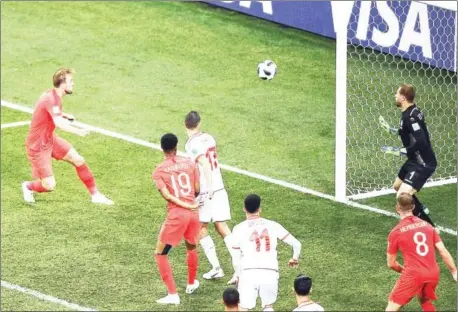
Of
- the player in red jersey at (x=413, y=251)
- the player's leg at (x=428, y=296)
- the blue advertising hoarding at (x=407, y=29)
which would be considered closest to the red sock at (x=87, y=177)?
the player in red jersey at (x=413, y=251)

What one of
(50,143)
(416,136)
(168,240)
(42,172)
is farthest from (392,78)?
(168,240)

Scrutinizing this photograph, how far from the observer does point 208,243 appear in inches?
618

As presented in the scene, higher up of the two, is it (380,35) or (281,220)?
(380,35)

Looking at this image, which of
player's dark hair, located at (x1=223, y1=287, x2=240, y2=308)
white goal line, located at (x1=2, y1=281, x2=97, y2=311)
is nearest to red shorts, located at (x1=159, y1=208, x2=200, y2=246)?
white goal line, located at (x1=2, y1=281, x2=97, y2=311)

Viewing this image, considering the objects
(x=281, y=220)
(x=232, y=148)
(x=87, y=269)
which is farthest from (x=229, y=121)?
(x=87, y=269)

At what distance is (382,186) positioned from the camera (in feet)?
62.0

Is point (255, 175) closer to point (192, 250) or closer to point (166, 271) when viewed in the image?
point (192, 250)

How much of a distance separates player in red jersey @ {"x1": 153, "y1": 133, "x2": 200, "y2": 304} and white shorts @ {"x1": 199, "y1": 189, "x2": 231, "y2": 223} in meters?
0.53

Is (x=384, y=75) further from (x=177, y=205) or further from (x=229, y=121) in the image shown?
(x=177, y=205)

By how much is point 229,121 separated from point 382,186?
3525mm

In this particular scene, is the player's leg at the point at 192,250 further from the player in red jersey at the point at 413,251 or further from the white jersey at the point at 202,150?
the player in red jersey at the point at 413,251

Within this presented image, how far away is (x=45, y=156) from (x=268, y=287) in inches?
188

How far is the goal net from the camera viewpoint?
19.7 metres

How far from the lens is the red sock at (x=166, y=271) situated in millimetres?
15008
